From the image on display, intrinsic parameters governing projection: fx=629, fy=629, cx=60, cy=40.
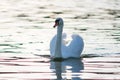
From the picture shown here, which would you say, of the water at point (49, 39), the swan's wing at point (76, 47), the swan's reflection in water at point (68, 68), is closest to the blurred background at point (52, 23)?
the water at point (49, 39)

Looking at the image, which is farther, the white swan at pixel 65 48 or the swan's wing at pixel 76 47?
the swan's wing at pixel 76 47

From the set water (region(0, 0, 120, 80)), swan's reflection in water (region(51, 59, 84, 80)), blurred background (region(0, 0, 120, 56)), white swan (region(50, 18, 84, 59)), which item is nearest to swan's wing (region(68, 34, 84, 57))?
white swan (region(50, 18, 84, 59))

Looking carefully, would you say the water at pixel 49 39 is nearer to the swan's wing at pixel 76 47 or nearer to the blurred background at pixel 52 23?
the blurred background at pixel 52 23

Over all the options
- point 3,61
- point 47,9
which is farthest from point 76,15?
point 3,61

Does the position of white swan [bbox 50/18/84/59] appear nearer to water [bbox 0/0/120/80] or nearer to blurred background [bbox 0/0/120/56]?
water [bbox 0/0/120/80]

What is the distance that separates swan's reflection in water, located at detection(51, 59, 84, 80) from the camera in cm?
1641

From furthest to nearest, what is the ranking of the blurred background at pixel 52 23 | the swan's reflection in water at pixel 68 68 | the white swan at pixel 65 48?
1. the blurred background at pixel 52 23
2. the white swan at pixel 65 48
3. the swan's reflection in water at pixel 68 68

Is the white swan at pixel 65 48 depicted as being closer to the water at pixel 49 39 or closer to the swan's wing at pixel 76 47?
the swan's wing at pixel 76 47

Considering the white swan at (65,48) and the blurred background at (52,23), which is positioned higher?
the white swan at (65,48)

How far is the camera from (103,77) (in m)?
16.1

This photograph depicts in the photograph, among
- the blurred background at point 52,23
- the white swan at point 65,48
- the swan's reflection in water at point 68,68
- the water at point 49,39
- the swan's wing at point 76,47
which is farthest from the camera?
the blurred background at point 52,23

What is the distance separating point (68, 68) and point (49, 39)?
6201 millimetres

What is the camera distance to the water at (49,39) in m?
17.2

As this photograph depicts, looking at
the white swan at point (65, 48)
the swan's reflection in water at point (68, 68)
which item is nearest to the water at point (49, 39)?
the swan's reflection in water at point (68, 68)
